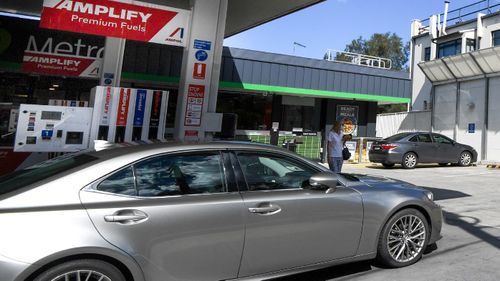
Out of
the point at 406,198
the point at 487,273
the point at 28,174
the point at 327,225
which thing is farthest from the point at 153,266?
the point at 487,273

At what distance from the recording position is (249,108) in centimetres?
1828

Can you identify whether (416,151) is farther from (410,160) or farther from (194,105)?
(194,105)

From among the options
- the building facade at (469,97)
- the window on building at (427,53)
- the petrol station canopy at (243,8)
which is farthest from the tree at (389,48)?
the petrol station canopy at (243,8)

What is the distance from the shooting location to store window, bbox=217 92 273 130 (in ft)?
58.6

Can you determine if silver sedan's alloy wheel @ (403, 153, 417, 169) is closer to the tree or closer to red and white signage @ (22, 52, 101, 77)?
red and white signage @ (22, 52, 101, 77)

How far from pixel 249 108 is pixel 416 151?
267 inches

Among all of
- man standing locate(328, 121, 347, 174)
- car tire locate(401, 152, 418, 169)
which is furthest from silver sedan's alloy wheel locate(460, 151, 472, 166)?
man standing locate(328, 121, 347, 174)

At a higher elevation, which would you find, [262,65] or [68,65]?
[262,65]

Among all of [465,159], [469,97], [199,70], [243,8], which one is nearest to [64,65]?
[243,8]

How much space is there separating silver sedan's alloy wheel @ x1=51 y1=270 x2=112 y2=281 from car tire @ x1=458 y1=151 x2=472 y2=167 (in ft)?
59.4

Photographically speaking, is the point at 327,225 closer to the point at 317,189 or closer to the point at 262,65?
the point at 317,189

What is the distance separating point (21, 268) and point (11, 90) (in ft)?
42.0

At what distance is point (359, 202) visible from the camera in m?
4.52

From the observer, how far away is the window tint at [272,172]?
13.6 ft
